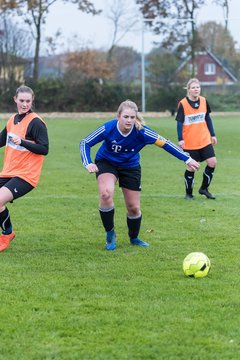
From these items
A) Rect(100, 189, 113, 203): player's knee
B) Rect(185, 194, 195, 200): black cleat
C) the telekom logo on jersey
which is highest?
the telekom logo on jersey

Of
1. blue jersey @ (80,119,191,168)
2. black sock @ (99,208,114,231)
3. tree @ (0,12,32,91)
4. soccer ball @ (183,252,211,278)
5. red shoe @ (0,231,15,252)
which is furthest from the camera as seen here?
tree @ (0,12,32,91)

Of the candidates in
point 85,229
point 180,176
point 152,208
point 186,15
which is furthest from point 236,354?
point 186,15

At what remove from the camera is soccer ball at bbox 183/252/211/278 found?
225 inches

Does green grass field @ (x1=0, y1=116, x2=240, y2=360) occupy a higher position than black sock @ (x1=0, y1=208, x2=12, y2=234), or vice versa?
black sock @ (x1=0, y1=208, x2=12, y2=234)

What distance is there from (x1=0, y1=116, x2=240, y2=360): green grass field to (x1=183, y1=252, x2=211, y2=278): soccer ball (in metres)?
0.09

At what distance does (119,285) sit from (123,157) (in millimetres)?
1902

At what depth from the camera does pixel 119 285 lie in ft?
18.1

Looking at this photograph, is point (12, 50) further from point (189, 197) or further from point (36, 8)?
point (189, 197)

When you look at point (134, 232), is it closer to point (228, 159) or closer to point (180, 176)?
point (180, 176)

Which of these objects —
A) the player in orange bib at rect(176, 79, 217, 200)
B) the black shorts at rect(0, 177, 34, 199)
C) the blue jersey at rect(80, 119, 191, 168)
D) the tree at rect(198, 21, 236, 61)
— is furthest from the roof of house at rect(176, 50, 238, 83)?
the black shorts at rect(0, 177, 34, 199)

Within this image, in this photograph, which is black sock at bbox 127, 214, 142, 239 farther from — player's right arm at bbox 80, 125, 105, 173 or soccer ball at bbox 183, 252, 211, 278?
soccer ball at bbox 183, 252, 211, 278

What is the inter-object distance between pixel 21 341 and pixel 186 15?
150 feet

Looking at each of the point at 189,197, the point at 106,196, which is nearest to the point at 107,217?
the point at 106,196

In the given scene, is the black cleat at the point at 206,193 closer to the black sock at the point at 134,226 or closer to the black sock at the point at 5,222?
the black sock at the point at 134,226
